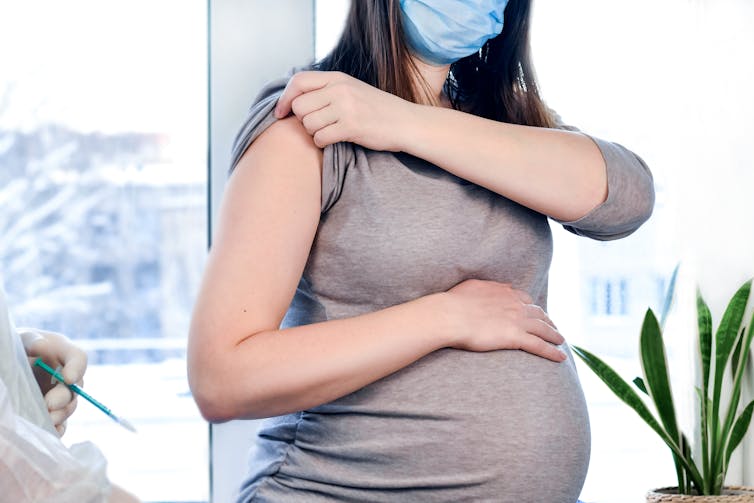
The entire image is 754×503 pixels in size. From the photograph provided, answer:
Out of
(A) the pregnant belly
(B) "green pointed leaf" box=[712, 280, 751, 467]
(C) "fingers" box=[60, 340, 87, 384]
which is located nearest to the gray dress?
(A) the pregnant belly

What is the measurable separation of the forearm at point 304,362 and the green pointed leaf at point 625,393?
3.87 ft

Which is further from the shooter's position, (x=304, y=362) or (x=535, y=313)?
(x=535, y=313)

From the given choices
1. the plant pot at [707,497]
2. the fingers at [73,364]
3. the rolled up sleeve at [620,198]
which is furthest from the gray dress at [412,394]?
the plant pot at [707,497]

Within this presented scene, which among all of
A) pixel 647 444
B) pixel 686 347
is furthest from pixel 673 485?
pixel 686 347

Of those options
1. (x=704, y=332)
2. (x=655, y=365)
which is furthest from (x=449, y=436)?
(x=704, y=332)

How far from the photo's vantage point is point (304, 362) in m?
0.86

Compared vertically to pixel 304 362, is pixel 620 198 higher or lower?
higher

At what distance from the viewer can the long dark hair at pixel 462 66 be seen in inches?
43.7

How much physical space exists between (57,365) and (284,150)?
459 mm

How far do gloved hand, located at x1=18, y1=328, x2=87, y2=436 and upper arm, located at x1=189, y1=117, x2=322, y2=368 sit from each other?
0.26 meters

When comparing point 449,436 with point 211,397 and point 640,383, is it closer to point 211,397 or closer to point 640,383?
point 211,397

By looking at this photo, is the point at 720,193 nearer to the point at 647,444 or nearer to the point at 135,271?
the point at 647,444

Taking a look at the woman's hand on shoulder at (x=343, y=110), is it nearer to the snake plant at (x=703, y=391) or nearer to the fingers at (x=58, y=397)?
the fingers at (x=58, y=397)

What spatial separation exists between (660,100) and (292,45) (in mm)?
979
